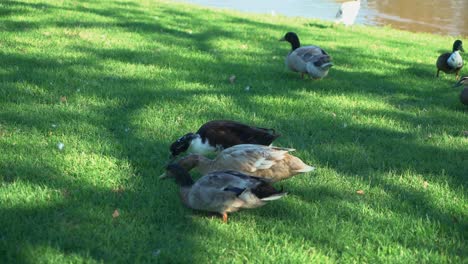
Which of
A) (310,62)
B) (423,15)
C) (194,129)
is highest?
(423,15)

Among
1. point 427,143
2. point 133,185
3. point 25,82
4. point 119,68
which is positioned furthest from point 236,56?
point 133,185

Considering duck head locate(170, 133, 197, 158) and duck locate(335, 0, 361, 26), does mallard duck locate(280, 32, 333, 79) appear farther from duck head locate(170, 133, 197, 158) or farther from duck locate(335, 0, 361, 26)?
duck locate(335, 0, 361, 26)

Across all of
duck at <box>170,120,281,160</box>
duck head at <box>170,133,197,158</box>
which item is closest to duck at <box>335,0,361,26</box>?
duck at <box>170,120,281,160</box>

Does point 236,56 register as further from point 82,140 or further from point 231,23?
point 82,140

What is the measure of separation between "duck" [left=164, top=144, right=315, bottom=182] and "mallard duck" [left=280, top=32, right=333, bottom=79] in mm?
3969

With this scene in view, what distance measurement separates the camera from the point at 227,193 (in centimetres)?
422

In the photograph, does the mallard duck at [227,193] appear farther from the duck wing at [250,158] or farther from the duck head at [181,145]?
the duck head at [181,145]

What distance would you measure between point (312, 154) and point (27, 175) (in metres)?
2.78

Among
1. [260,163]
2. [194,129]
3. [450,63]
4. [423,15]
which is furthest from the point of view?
[423,15]

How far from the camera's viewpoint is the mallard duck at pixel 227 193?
4.21 metres

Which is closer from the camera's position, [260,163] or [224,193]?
[224,193]

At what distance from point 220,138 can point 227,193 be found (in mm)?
1298

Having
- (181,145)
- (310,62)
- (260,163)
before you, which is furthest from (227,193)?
(310,62)

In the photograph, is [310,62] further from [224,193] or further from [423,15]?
[423,15]
